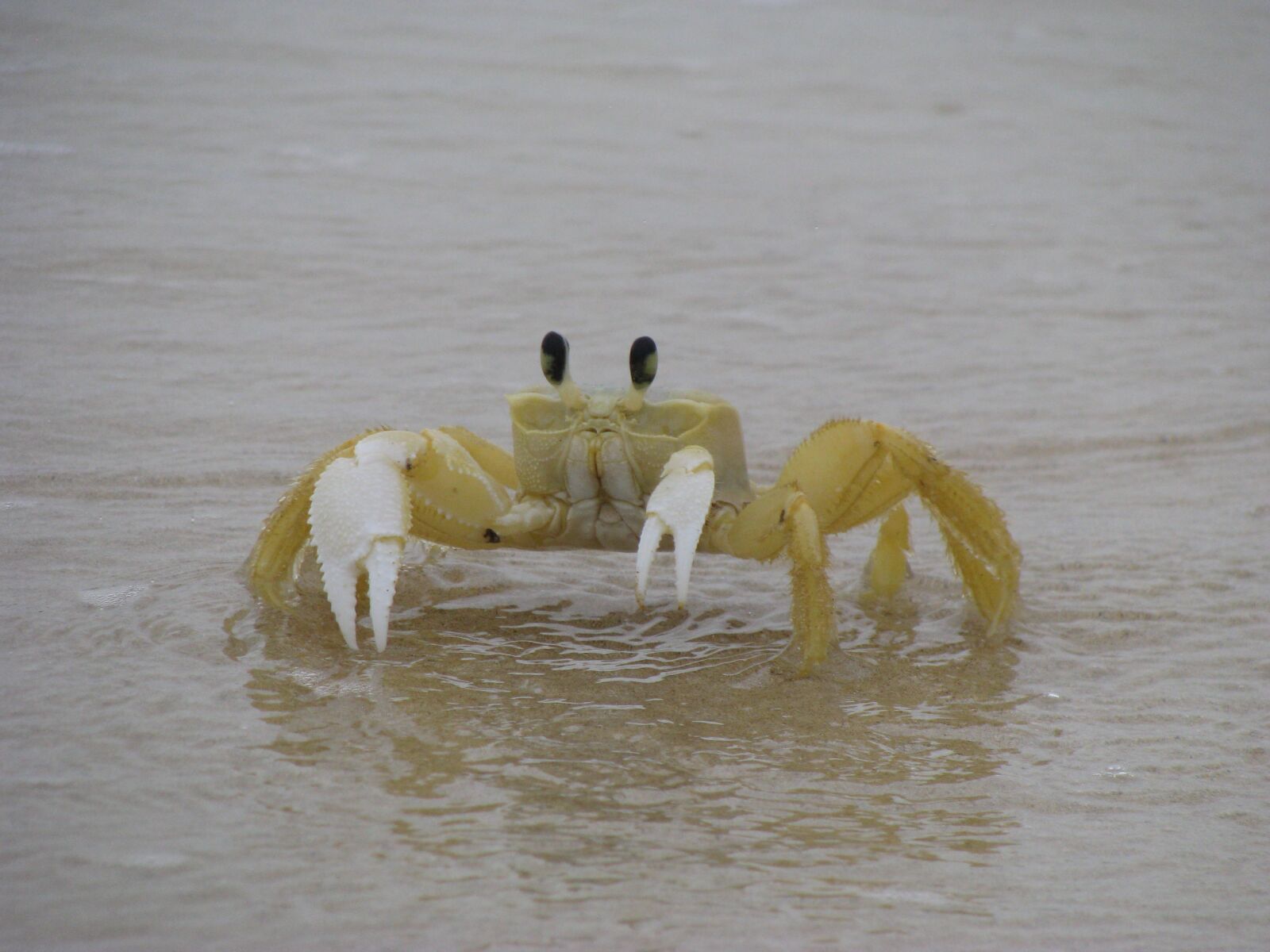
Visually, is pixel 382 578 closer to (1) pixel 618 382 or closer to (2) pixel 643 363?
(2) pixel 643 363

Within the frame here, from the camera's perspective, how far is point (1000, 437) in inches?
231

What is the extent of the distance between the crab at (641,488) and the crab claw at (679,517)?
0.02 m

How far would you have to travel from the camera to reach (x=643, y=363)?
3.82 meters

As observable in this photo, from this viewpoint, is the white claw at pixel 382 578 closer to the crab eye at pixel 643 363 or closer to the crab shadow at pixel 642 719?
the crab shadow at pixel 642 719

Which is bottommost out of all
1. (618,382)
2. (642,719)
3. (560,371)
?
(642,719)

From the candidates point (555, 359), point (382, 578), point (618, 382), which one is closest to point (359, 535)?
point (382, 578)

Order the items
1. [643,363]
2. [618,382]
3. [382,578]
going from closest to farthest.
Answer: [382,578], [643,363], [618,382]

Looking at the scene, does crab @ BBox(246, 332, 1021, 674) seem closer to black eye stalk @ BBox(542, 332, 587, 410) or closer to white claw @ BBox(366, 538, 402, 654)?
black eye stalk @ BBox(542, 332, 587, 410)

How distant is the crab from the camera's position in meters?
3.63

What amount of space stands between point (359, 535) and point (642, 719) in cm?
70

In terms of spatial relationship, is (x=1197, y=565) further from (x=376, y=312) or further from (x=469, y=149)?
(x=469, y=149)

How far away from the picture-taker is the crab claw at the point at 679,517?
10.8 feet

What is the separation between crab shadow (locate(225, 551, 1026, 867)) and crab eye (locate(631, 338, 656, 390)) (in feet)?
2.06

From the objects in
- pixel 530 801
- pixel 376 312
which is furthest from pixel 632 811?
pixel 376 312
